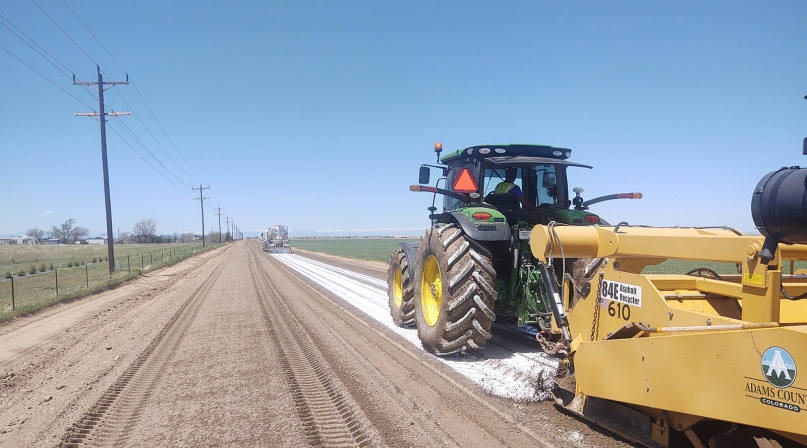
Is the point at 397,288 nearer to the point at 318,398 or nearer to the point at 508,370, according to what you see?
the point at 508,370

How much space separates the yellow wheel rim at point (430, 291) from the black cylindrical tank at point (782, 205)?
3.84 m

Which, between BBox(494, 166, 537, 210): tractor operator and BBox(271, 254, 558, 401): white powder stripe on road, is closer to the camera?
BBox(271, 254, 558, 401): white powder stripe on road

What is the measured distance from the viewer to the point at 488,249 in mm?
5586

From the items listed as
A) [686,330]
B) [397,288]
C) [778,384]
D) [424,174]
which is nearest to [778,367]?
[778,384]

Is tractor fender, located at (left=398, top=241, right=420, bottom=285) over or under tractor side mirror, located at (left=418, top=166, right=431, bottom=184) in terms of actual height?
under

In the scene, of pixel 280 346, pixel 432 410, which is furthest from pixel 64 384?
pixel 432 410

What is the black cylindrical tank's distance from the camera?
2268 millimetres

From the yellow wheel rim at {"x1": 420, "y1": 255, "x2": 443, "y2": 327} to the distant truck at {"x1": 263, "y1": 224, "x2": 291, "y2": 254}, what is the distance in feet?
139

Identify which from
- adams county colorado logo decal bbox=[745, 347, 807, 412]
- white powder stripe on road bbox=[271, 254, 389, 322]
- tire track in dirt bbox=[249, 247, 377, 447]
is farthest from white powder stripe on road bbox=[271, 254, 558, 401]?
adams county colorado logo decal bbox=[745, 347, 807, 412]

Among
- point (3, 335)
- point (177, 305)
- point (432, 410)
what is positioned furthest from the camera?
point (177, 305)

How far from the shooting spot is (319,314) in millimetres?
8781

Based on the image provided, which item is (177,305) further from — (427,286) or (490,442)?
(490,442)

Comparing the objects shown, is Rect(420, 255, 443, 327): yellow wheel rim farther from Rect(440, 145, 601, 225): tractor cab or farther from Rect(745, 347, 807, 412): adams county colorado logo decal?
Rect(745, 347, 807, 412): adams county colorado logo decal

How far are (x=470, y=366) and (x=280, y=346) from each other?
2.61m
